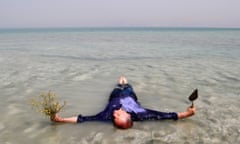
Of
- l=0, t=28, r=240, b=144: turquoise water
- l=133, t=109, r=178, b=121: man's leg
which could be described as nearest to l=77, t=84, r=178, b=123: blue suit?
l=133, t=109, r=178, b=121: man's leg

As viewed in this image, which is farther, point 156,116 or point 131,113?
point 131,113

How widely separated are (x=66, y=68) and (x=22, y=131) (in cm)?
844

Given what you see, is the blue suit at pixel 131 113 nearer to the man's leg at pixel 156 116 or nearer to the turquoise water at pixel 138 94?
the man's leg at pixel 156 116

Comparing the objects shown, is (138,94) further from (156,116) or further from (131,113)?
(156,116)

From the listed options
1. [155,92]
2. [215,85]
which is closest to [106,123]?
[155,92]

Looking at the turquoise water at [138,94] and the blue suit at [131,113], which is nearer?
the turquoise water at [138,94]

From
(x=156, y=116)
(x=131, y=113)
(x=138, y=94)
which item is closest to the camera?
(x=156, y=116)

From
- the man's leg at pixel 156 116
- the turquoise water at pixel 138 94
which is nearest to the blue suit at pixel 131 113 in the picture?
the man's leg at pixel 156 116

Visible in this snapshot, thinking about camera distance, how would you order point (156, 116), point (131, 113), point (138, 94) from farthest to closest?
1. point (138, 94)
2. point (131, 113)
3. point (156, 116)

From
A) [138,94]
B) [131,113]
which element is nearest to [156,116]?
[131,113]

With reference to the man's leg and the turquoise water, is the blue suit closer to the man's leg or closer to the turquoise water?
the man's leg

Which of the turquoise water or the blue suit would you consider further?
the blue suit

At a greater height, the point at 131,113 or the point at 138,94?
the point at 131,113

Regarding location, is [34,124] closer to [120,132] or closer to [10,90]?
[120,132]
